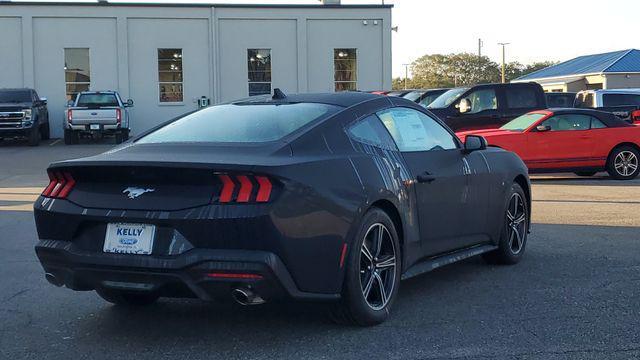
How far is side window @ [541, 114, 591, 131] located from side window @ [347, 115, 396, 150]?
33.2 ft

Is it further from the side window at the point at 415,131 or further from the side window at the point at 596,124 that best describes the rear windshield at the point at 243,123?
the side window at the point at 596,124

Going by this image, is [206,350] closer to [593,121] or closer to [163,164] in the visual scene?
[163,164]

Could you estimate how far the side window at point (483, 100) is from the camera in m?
18.0

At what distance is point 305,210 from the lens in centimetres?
448

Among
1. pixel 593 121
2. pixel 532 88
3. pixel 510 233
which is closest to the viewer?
pixel 510 233

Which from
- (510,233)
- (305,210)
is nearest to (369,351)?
(305,210)

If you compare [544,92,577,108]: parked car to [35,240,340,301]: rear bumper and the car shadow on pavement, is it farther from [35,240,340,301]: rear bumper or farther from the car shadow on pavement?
[35,240,340,301]: rear bumper

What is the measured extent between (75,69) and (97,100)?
18.3 feet

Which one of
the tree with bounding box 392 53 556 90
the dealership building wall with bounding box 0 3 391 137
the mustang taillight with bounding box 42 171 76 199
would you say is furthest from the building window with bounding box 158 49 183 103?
the tree with bounding box 392 53 556 90

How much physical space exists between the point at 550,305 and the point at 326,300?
1860 mm

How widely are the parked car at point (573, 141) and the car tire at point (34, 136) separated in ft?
56.9

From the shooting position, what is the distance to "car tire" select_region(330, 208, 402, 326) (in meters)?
4.84

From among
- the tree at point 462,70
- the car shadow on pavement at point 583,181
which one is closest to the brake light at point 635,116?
the car shadow on pavement at point 583,181

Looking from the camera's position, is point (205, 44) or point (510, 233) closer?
point (510, 233)
